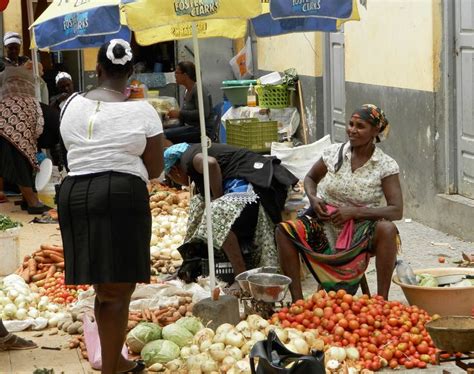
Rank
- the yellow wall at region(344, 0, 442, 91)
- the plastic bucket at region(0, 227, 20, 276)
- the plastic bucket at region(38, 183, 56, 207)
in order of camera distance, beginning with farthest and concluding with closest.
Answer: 1. the plastic bucket at region(38, 183, 56, 207)
2. the yellow wall at region(344, 0, 442, 91)
3. the plastic bucket at region(0, 227, 20, 276)

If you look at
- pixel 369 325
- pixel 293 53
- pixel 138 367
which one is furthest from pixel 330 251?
pixel 293 53

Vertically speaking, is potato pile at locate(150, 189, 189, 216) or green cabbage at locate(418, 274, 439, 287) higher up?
Result: green cabbage at locate(418, 274, 439, 287)

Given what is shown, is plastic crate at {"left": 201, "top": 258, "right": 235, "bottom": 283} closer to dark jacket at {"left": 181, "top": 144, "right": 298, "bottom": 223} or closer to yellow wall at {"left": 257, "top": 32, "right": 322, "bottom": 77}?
dark jacket at {"left": 181, "top": 144, "right": 298, "bottom": 223}

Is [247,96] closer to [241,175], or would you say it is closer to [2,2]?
[2,2]

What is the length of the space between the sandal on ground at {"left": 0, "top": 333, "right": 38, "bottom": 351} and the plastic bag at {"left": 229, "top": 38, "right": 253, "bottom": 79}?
1098cm

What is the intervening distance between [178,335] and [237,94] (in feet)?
28.2

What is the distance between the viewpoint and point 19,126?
12.6 metres

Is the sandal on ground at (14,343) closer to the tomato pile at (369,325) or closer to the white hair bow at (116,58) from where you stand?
the tomato pile at (369,325)

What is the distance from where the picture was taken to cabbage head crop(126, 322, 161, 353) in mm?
6602

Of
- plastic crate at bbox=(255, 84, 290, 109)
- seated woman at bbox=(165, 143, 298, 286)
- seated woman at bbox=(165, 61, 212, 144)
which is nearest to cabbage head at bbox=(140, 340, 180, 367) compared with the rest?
seated woman at bbox=(165, 143, 298, 286)

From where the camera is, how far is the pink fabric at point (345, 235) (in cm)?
712

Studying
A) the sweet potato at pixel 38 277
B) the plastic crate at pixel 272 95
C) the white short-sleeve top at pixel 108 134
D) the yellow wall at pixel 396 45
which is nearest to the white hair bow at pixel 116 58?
the white short-sleeve top at pixel 108 134

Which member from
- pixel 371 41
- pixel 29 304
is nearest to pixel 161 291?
pixel 29 304

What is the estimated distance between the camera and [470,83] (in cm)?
956
